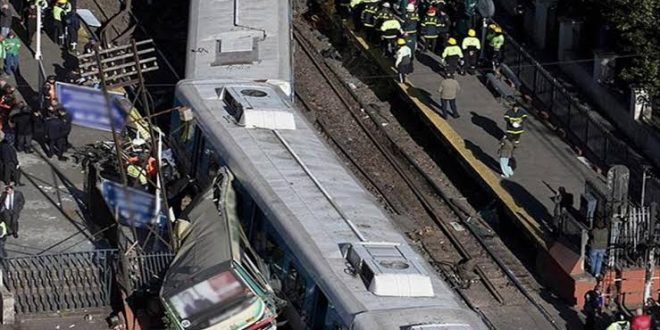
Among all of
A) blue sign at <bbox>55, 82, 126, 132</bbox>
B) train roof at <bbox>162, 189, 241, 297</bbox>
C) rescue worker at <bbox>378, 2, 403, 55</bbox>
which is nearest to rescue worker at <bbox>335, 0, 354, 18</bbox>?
rescue worker at <bbox>378, 2, 403, 55</bbox>

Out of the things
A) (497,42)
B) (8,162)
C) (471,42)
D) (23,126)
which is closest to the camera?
(8,162)

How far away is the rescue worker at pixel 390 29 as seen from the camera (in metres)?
47.4

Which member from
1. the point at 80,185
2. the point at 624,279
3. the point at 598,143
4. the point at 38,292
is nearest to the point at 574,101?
the point at 598,143

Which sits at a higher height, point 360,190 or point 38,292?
point 360,190

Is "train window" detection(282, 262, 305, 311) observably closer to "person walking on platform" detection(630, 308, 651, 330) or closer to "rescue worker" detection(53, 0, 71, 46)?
"person walking on platform" detection(630, 308, 651, 330)

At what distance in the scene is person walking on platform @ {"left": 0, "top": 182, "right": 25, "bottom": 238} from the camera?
122 ft

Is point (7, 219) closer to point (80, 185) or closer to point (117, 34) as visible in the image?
point (80, 185)

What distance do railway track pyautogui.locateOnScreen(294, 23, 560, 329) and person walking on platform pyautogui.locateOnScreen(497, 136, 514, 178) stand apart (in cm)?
122

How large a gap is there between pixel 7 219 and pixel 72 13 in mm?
10349

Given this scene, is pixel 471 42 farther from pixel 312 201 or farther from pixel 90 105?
pixel 312 201

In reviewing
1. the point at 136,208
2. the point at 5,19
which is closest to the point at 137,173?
the point at 136,208

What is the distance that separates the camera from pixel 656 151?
43281mm

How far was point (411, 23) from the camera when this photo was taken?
4781 cm

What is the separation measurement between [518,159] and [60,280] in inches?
469
